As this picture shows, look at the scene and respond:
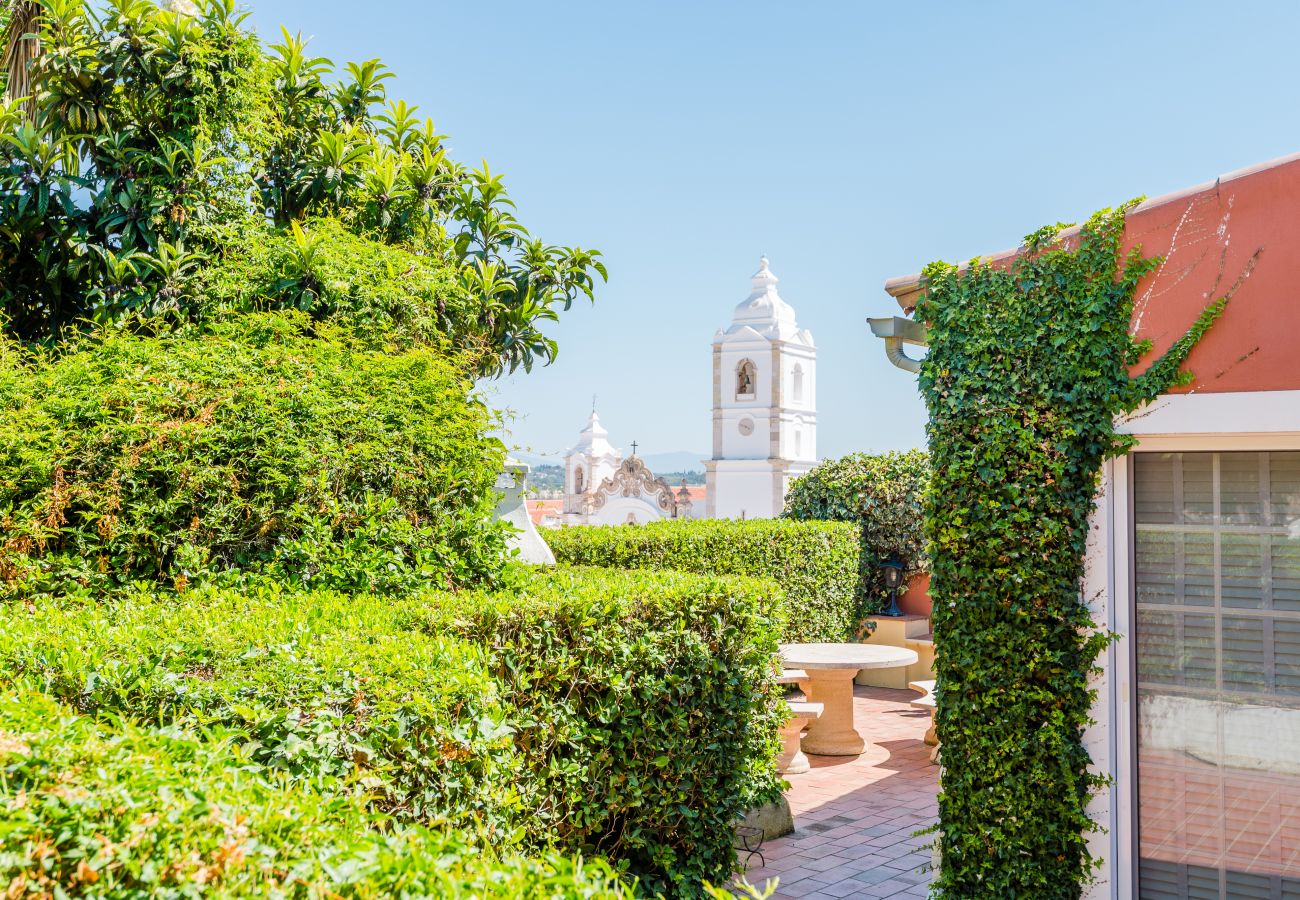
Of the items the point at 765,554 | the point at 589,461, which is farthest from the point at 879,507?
the point at 589,461

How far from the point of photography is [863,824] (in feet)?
24.3

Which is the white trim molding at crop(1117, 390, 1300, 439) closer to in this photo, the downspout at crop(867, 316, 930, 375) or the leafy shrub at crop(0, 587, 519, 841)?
the downspout at crop(867, 316, 930, 375)

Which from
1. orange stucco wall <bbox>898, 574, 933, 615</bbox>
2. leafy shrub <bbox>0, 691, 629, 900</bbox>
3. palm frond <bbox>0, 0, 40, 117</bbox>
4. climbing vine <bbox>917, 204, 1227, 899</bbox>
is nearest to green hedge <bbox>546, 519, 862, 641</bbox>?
orange stucco wall <bbox>898, 574, 933, 615</bbox>

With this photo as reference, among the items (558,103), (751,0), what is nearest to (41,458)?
(751,0)

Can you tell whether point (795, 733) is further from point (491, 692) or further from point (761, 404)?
point (761, 404)

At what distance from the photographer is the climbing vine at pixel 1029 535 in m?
4.89

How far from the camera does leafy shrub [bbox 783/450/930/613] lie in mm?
13984

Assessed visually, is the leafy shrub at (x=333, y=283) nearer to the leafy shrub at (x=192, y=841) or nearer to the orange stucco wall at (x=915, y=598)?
the leafy shrub at (x=192, y=841)

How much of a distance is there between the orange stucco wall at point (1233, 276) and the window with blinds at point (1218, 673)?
0.48 metres

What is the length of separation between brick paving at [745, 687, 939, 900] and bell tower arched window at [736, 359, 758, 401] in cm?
4526

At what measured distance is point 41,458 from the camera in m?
5.17

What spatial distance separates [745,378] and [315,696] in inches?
2106

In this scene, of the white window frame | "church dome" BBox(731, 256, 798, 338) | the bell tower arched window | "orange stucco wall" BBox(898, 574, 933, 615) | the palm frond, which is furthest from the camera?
the bell tower arched window

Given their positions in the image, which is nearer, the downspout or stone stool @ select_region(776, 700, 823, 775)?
the downspout
